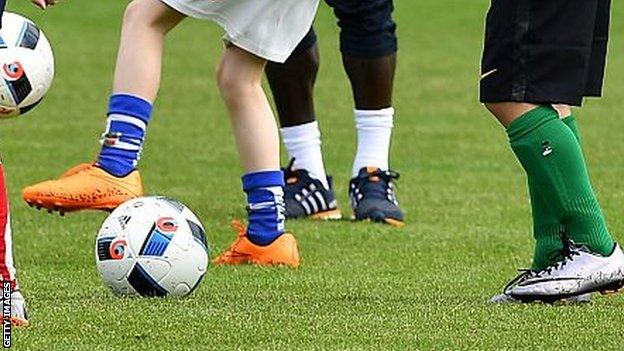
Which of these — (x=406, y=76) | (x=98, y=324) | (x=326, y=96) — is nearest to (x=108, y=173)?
(x=98, y=324)

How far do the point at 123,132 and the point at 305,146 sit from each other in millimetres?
2011

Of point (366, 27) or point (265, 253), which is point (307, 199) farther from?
point (265, 253)

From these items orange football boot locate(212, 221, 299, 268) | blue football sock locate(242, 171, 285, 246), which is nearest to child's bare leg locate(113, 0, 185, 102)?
blue football sock locate(242, 171, 285, 246)

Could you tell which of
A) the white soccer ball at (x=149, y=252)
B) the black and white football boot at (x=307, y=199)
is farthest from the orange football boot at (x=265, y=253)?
the black and white football boot at (x=307, y=199)

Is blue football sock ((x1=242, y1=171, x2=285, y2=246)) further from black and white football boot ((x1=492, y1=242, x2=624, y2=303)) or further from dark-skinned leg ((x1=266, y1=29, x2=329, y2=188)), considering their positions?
dark-skinned leg ((x1=266, y1=29, x2=329, y2=188))

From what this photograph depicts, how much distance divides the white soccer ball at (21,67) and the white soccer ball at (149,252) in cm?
78

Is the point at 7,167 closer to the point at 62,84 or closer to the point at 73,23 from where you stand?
A: the point at 62,84

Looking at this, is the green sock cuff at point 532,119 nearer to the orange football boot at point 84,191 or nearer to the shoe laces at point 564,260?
the shoe laces at point 564,260

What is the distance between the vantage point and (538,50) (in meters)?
5.96

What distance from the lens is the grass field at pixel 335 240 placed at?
550 cm

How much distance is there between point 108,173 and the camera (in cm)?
710

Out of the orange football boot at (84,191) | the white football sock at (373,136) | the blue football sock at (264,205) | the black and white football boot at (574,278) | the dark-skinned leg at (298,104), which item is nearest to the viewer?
the black and white football boot at (574,278)

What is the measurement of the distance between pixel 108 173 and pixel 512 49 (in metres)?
1.87

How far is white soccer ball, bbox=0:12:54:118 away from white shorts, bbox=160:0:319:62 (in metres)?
0.53
